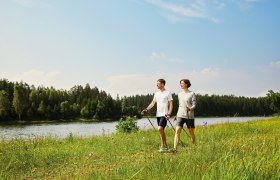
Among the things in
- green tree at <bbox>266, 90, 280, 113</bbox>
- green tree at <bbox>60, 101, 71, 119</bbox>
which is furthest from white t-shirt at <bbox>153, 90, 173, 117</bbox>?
green tree at <bbox>60, 101, 71, 119</bbox>

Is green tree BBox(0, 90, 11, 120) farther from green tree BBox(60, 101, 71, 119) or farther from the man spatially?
the man

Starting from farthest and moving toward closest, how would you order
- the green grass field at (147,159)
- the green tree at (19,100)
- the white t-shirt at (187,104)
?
the green tree at (19,100) → the white t-shirt at (187,104) → the green grass field at (147,159)

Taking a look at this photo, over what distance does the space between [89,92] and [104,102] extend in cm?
2211

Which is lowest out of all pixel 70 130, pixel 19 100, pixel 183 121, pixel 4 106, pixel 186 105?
pixel 70 130

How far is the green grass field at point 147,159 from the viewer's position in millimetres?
5214

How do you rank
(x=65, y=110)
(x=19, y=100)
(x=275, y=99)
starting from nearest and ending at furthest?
(x=275, y=99)
(x=19, y=100)
(x=65, y=110)

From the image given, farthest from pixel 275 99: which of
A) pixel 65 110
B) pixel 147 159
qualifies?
pixel 147 159

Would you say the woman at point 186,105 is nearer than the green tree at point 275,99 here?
Yes

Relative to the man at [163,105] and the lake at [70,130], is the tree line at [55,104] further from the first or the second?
the man at [163,105]

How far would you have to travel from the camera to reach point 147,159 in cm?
954

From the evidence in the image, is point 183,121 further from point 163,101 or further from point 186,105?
point 163,101

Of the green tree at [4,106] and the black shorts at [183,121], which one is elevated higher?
the green tree at [4,106]

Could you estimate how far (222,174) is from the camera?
473 cm

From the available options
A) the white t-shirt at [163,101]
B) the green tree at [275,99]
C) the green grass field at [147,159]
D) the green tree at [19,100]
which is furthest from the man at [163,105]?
the green tree at [19,100]
